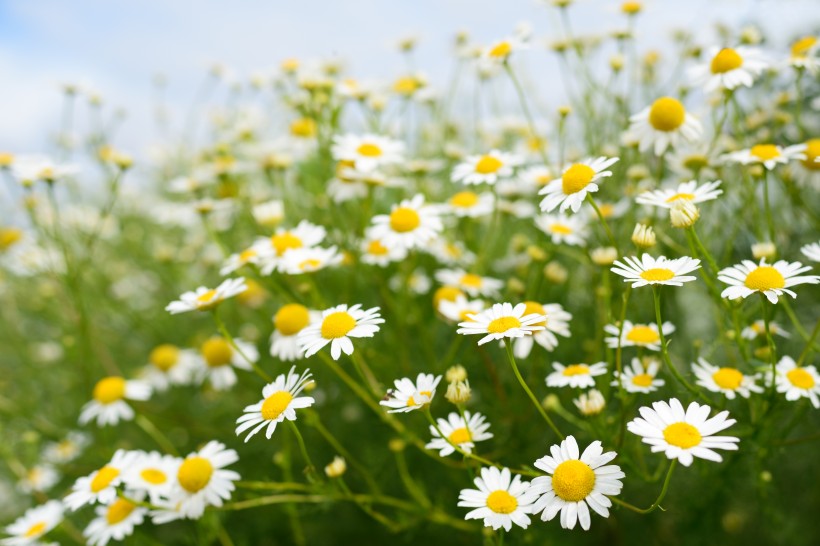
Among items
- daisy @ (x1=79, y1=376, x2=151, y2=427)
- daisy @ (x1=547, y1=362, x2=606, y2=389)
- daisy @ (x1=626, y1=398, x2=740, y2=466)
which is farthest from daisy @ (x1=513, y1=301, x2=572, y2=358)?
daisy @ (x1=79, y1=376, x2=151, y2=427)

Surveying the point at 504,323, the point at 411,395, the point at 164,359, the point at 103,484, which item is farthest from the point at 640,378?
the point at 164,359

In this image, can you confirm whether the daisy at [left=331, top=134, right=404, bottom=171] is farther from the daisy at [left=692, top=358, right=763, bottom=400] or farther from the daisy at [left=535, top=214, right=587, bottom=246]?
the daisy at [left=692, top=358, right=763, bottom=400]

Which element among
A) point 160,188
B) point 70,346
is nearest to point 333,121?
point 70,346

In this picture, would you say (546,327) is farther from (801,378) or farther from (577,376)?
(801,378)

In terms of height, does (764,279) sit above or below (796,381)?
above

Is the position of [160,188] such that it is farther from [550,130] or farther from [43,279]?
[550,130]

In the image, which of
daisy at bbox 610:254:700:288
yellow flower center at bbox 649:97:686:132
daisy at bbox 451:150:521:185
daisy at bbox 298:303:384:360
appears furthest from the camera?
daisy at bbox 451:150:521:185
